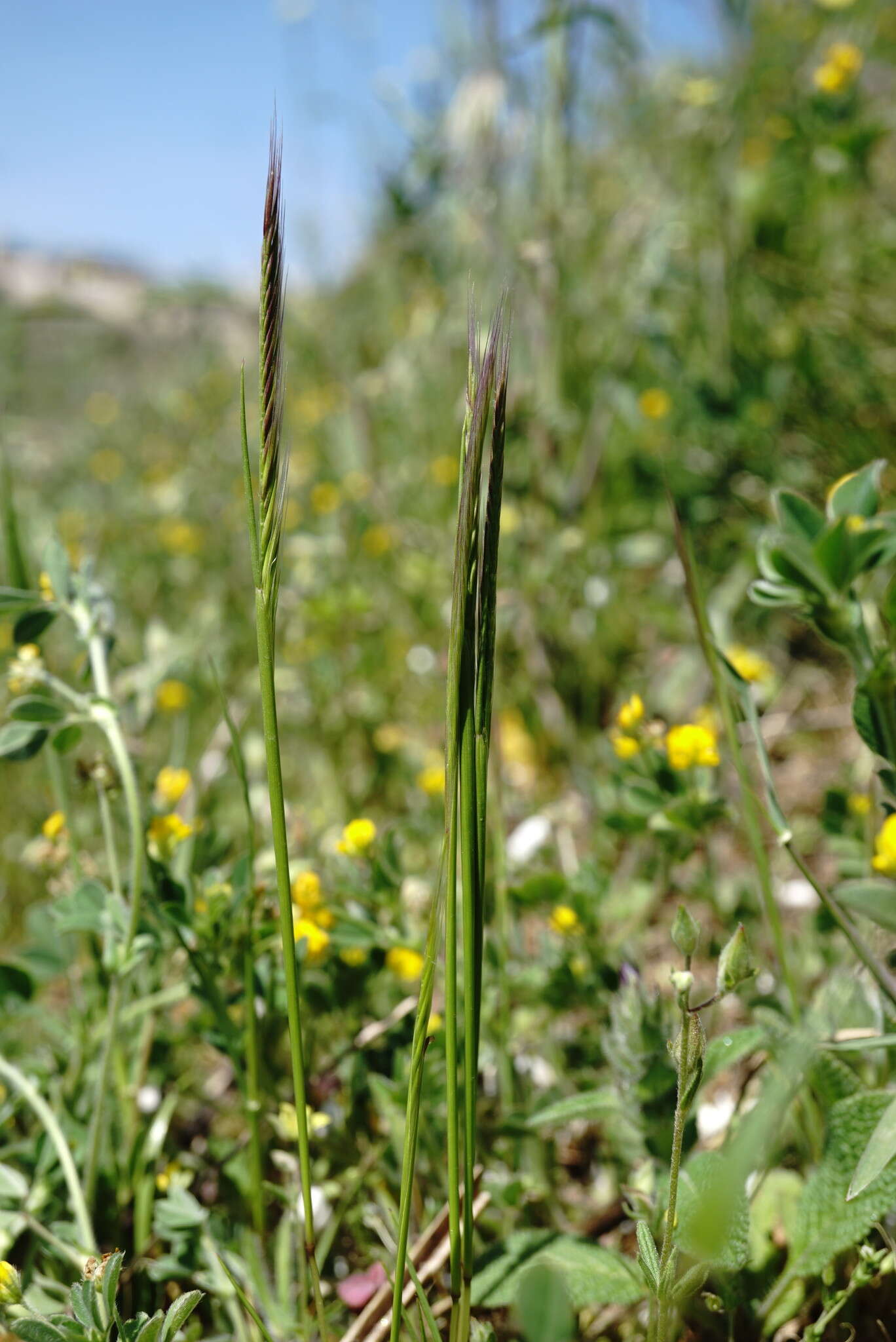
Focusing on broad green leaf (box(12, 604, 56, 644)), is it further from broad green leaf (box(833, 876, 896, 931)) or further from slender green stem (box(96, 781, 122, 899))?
broad green leaf (box(833, 876, 896, 931))

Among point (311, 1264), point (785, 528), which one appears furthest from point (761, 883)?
point (311, 1264)

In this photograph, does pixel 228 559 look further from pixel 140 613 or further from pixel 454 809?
pixel 454 809

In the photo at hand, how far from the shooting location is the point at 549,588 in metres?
2.12

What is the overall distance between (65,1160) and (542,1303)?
0.49m

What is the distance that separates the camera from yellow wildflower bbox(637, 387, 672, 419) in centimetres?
281

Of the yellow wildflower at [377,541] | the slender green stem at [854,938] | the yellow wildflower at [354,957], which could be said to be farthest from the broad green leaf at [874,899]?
the yellow wildflower at [377,541]

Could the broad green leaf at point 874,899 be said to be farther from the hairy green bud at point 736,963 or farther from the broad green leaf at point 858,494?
the broad green leaf at point 858,494

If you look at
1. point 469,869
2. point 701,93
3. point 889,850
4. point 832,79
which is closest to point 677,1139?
point 469,869

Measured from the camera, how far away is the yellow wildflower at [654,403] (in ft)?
9.21

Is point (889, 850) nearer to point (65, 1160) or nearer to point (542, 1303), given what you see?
point (542, 1303)

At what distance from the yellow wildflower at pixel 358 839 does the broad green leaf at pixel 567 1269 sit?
388mm

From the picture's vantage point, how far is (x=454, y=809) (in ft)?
2.10

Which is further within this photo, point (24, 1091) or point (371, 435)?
point (371, 435)

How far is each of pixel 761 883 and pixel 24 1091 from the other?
0.70 m
